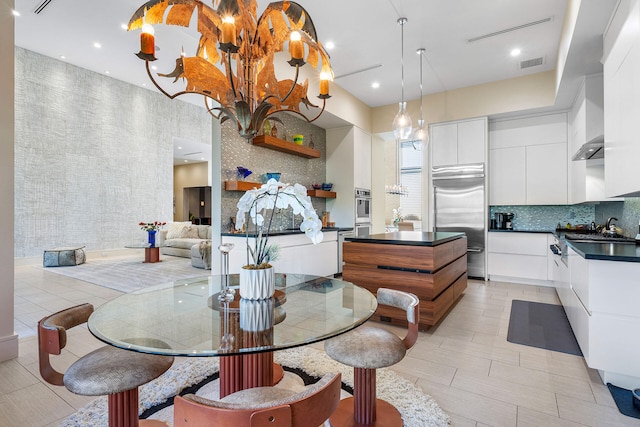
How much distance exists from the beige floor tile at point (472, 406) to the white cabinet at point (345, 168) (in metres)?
4.13

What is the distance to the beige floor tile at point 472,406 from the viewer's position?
1.76 metres

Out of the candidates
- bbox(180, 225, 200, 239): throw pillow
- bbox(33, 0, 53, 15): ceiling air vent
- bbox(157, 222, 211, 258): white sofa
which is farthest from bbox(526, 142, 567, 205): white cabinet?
bbox(33, 0, 53, 15): ceiling air vent

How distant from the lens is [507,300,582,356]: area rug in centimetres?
279

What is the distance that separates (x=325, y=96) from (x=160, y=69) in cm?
547

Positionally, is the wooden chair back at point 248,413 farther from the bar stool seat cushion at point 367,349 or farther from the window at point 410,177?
the window at point 410,177

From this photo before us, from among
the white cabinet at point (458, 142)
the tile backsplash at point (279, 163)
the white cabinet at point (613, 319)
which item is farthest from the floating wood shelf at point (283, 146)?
the white cabinet at point (613, 319)

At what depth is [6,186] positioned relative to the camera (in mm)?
2492

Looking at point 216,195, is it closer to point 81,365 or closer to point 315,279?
point 315,279

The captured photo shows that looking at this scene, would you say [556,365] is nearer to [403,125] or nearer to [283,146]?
[403,125]

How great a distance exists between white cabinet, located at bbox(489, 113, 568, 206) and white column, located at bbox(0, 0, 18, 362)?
6352 millimetres

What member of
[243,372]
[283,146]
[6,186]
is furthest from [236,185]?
[243,372]

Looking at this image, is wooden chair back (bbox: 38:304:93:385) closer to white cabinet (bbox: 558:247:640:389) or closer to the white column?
the white column

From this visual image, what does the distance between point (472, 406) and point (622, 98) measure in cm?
231

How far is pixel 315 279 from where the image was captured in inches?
88.3
